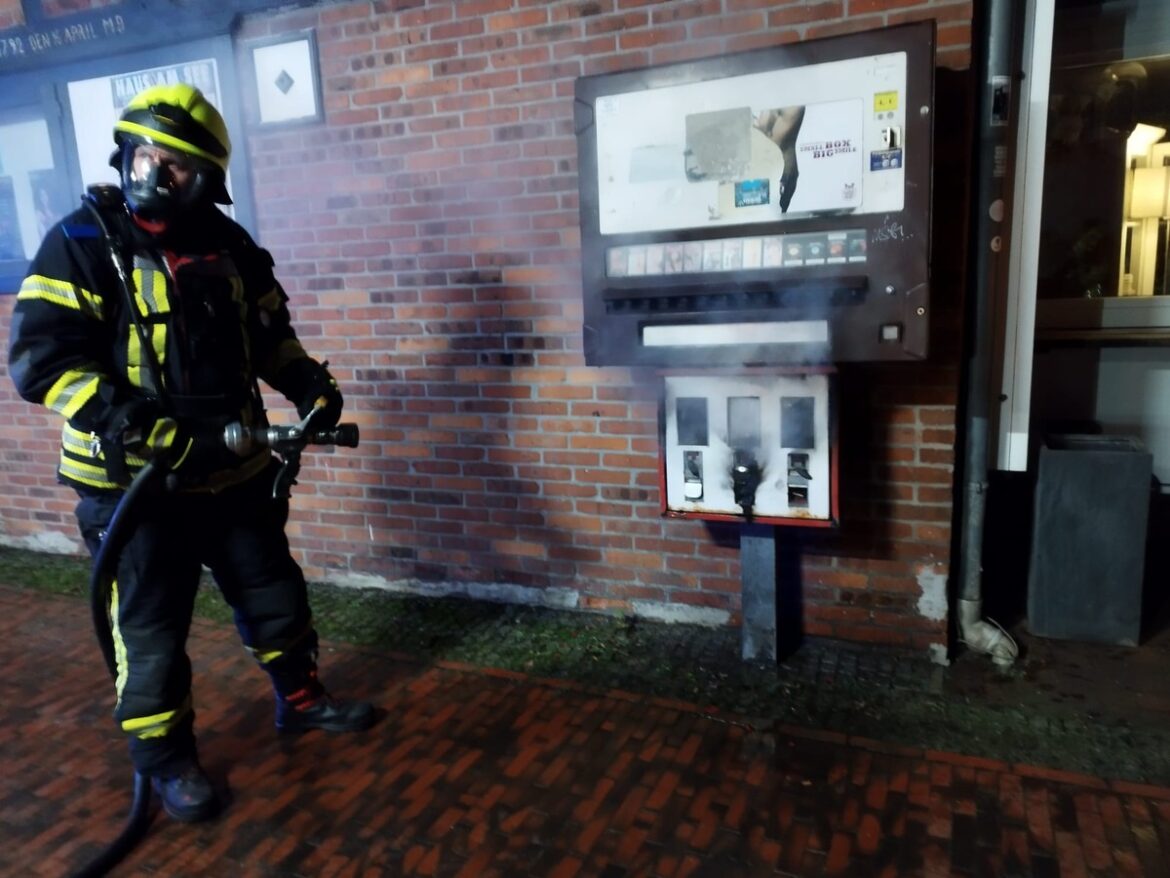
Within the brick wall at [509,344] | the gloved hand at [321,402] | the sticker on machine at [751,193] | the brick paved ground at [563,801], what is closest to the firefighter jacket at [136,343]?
the gloved hand at [321,402]

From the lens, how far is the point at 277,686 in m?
3.20

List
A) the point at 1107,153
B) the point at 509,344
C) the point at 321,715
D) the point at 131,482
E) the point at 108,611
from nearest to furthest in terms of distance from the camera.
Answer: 1. the point at 131,482
2. the point at 108,611
3. the point at 321,715
4. the point at 509,344
5. the point at 1107,153

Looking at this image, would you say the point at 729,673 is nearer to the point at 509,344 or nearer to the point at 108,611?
the point at 509,344

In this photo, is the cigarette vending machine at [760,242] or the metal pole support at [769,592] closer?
the cigarette vending machine at [760,242]

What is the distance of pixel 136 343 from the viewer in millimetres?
2602

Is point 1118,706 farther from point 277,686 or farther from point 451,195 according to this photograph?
point 451,195

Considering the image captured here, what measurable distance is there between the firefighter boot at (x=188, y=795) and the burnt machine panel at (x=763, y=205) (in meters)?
1.99

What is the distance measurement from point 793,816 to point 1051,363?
10.3ft

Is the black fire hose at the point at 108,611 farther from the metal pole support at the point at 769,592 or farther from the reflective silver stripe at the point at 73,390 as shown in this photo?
the metal pole support at the point at 769,592

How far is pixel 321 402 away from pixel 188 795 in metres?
1.36

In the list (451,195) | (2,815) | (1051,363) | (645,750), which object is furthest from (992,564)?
(2,815)

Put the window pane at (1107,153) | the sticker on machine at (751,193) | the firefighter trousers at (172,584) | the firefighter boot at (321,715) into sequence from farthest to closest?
1. the window pane at (1107,153)
2. the firefighter boot at (321,715)
3. the sticker on machine at (751,193)
4. the firefighter trousers at (172,584)

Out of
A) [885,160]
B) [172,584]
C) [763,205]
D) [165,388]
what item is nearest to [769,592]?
[763,205]

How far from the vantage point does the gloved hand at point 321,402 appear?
295 centimetres
